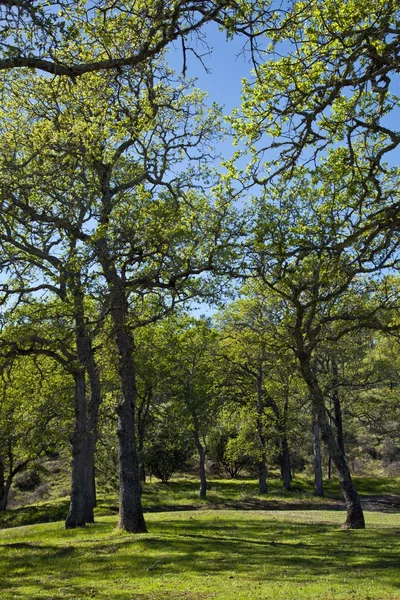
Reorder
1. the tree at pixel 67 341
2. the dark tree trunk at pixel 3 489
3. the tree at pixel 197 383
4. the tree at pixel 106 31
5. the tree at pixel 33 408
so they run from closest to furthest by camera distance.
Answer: the tree at pixel 106 31
the tree at pixel 67 341
the tree at pixel 33 408
the dark tree trunk at pixel 3 489
the tree at pixel 197 383

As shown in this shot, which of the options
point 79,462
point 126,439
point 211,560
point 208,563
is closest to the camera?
point 208,563

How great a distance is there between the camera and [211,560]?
1544 cm

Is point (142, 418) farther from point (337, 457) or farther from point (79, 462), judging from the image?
point (337, 457)

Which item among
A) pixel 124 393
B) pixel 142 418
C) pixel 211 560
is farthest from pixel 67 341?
pixel 142 418

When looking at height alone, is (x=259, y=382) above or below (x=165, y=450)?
above

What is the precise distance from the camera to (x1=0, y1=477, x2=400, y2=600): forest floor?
11.4 metres

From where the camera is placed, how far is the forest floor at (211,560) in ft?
37.5

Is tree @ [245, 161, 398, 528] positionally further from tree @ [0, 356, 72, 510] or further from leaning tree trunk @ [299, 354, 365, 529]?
tree @ [0, 356, 72, 510]

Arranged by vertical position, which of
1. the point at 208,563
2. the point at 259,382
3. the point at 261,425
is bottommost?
the point at 208,563

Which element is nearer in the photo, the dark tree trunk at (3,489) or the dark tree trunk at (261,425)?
the dark tree trunk at (3,489)

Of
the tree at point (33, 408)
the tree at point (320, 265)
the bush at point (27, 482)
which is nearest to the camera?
the tree at point (320, 265)

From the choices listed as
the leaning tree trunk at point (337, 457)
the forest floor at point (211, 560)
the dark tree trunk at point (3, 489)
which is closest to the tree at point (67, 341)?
the forest floor at point (211, 560)

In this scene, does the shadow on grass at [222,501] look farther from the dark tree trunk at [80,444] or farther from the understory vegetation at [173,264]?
the dark tree trunk at [80,444]

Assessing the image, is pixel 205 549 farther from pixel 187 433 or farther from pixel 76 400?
pixel 187 433
